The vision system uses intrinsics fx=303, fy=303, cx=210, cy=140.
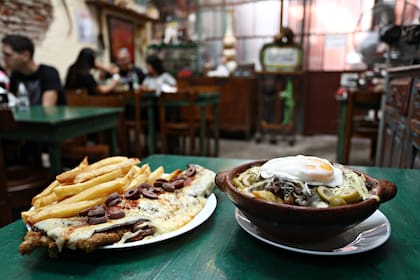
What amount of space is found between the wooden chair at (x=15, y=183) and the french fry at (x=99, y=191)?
124 cm

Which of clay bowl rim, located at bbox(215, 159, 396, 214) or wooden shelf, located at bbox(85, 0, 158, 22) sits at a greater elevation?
wooden shelf, located at bbox(85, 0, 158, 22)

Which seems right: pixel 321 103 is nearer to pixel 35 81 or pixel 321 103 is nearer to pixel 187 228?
pixel 35 81

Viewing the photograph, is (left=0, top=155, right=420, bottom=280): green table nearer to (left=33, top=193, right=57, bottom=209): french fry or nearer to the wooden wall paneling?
(left=33, top=193, right=57, bottom=209): french fry

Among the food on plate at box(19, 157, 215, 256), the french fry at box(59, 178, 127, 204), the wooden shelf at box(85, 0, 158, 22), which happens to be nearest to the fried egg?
the food on plate at box(19, 157, 215, 256)

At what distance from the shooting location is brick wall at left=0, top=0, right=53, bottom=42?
12.2 feet

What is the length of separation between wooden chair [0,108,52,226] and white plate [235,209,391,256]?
5.07 feet

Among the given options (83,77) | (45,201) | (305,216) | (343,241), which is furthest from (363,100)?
(83,77)

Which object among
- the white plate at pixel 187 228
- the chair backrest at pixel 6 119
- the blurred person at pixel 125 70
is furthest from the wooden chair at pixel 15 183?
the blurred person at pixel 125 70

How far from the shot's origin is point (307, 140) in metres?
5.50

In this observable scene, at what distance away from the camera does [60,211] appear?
0.56m

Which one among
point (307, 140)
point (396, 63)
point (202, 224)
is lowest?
point (307, 140)

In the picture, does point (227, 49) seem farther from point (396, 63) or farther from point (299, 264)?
point (299, 264)

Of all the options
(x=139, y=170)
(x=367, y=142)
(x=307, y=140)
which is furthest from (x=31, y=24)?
(x=367, y=142)

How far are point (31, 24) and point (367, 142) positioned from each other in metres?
5.53
